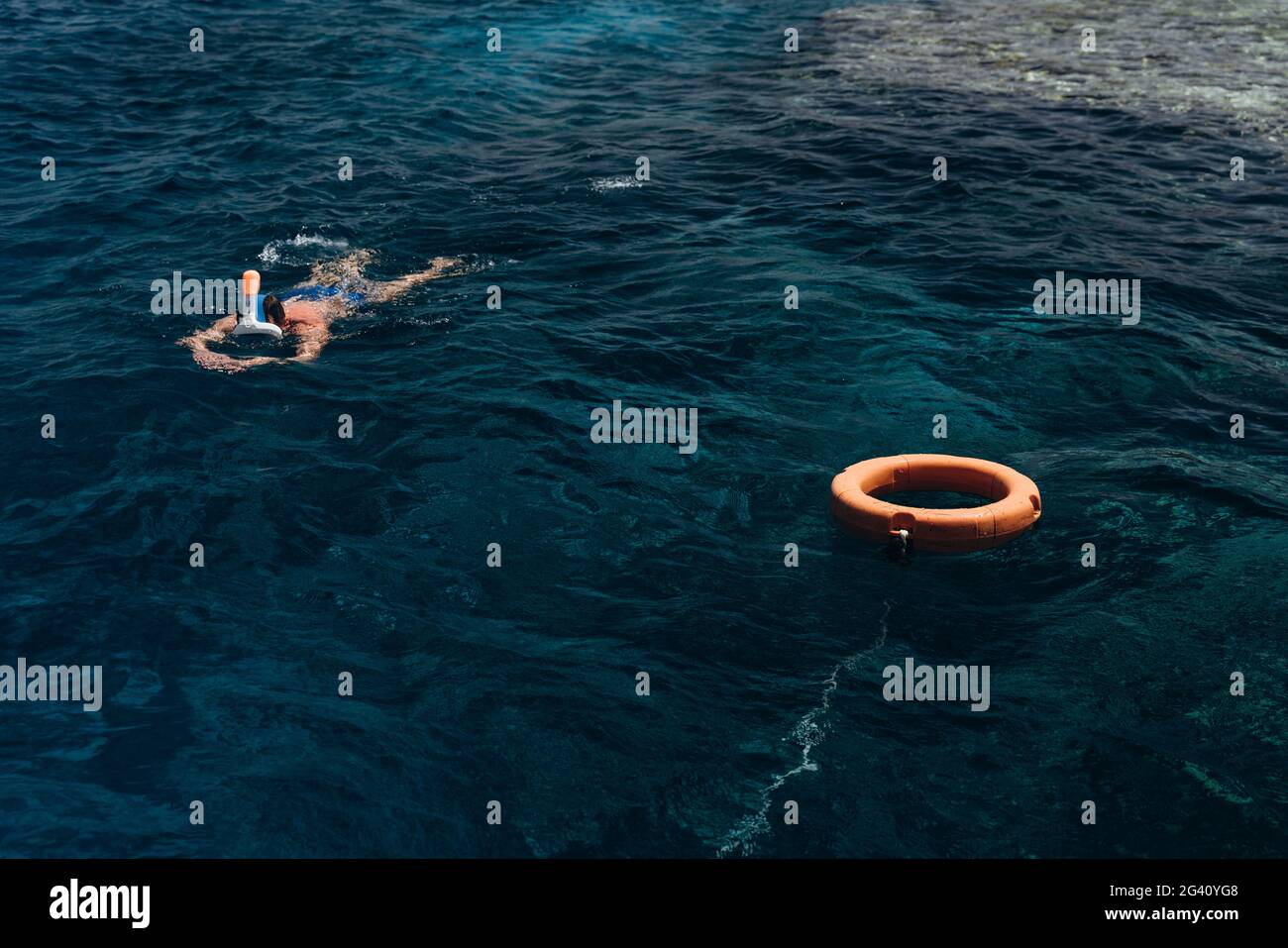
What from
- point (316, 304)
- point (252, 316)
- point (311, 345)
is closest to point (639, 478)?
point (311, 345)

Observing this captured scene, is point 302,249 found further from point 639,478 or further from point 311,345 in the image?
point 639,478

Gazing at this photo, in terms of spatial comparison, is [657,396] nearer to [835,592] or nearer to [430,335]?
[430,335]

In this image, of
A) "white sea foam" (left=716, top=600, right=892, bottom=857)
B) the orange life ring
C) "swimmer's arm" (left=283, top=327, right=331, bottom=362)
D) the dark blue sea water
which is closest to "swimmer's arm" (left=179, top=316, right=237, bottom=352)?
the dark blue sea water

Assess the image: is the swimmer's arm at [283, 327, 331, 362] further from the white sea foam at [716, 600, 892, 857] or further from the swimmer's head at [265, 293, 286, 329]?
the white sea foam at [716, 600, 892, 857]

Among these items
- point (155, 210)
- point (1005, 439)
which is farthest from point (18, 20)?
point (1005, 439)

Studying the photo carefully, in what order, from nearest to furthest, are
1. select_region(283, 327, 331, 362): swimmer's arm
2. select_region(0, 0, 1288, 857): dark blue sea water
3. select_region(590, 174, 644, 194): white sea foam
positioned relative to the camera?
select_region(0, 0, 1288, 857): dark blue sea water < select_region(283, 327, 331, 362): swimmer's arm < select_region(590, 174, 644, 194): white sea foam

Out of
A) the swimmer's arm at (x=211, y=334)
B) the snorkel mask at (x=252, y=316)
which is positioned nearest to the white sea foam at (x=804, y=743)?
the snorkel mask at (x=252, y=316)

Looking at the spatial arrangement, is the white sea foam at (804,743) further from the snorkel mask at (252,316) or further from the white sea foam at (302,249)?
the white sea foam at (302,249)
